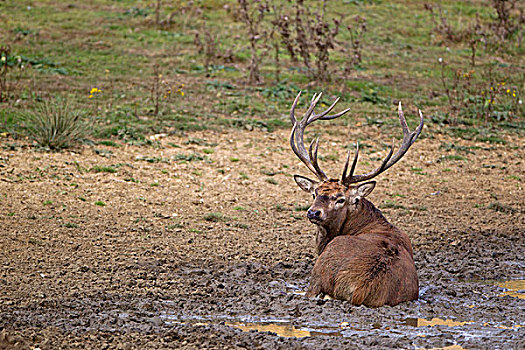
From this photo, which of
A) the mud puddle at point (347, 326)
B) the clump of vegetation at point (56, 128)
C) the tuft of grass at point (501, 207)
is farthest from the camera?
the clump of vegetation at point (56, 128)

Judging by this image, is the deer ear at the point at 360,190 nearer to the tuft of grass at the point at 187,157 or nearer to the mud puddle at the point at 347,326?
the mud puddle at the point at 347,326

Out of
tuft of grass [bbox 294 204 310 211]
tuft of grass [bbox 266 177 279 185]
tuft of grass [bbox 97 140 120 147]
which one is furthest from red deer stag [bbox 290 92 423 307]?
tuft of grass [bbox 97 140 120 147]

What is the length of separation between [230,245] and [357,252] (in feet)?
7.47

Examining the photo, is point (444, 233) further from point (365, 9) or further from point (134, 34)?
point (365, 9)

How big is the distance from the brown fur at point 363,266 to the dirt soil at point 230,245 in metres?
0.13

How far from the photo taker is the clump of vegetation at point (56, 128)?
10211mm

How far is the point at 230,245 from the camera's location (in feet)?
25.0

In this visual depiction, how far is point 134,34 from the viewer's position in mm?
18109

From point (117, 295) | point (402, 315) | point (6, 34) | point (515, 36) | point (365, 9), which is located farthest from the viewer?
point (365, 9)

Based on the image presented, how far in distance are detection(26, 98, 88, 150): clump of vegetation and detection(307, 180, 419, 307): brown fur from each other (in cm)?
524

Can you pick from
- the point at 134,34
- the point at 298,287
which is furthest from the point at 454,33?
the point at 298,287

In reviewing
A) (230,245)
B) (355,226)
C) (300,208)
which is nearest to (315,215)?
(355,226)

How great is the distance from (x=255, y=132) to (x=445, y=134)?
3.51 metres

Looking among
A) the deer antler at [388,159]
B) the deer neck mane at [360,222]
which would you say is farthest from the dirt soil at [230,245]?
the deer antler at [388,159]
